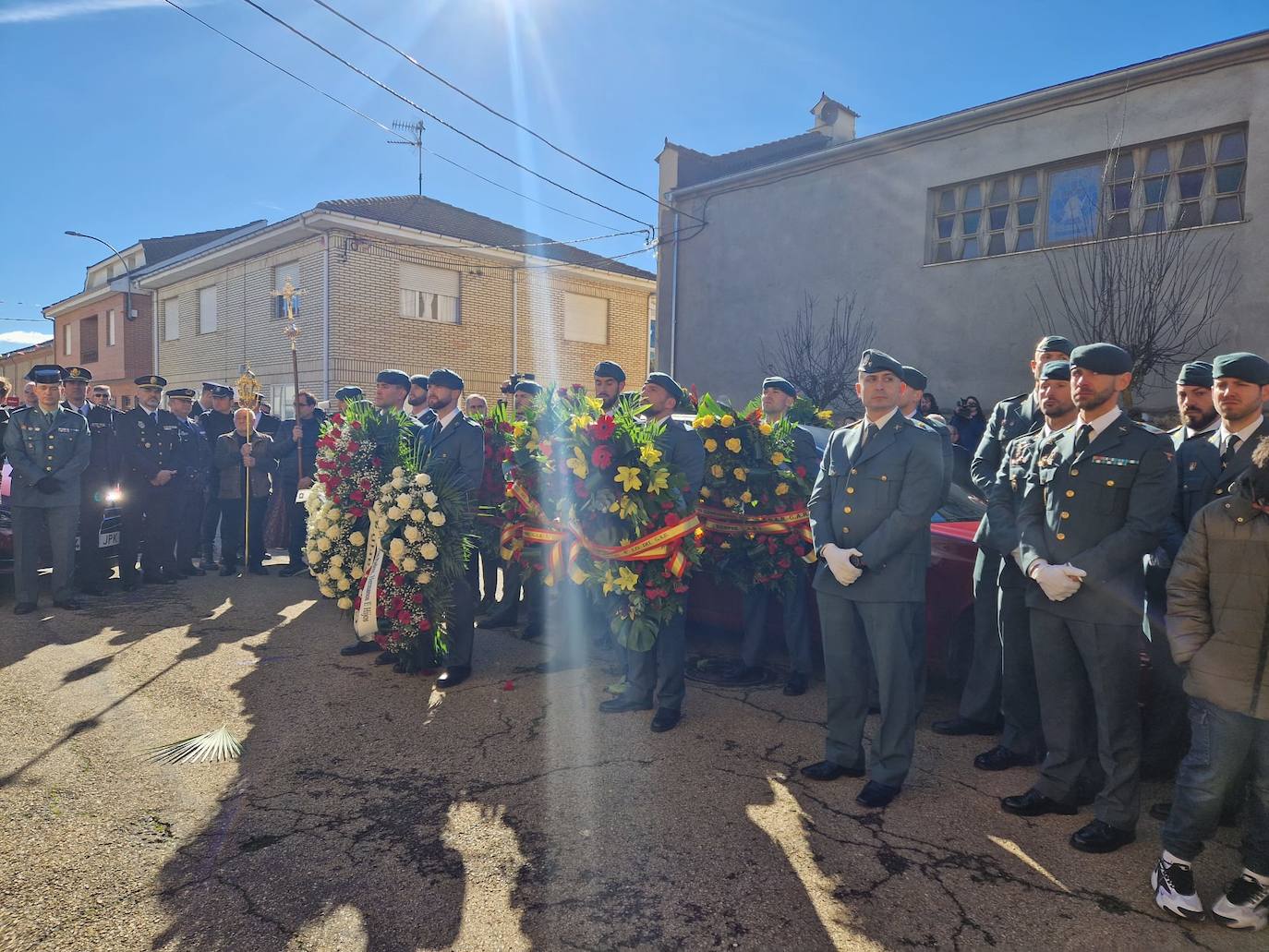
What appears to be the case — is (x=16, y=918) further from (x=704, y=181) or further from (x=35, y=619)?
(x=704, y=181)

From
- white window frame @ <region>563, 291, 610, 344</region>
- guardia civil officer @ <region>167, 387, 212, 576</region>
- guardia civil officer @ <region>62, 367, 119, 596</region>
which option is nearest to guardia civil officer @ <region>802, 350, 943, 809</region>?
guardia civil officer @ <region>62, 367, 119, 596</region>

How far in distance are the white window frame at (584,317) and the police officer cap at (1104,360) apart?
20102 mm

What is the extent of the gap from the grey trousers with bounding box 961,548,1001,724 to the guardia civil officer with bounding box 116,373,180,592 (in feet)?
25.1

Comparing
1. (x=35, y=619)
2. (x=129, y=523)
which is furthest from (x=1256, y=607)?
(x=129, y=523)

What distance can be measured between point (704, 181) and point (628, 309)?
852cm

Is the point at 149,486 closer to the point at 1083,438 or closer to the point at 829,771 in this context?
the point at 829,771

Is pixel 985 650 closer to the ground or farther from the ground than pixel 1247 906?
farther from the ground

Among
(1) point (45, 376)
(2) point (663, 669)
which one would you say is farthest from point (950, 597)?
(1) point (45, 376)

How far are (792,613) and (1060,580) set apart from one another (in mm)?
2231

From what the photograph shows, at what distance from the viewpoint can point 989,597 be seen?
14.7 ft

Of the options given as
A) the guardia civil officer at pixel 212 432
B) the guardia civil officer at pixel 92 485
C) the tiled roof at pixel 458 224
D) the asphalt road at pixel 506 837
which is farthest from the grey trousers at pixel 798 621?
the tiled roof at pixel 458 224

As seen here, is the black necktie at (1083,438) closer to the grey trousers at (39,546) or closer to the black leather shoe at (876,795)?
the black leather shoe at (876,795)

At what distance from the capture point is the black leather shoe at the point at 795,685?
5.29 metres

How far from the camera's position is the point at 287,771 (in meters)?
4.01
